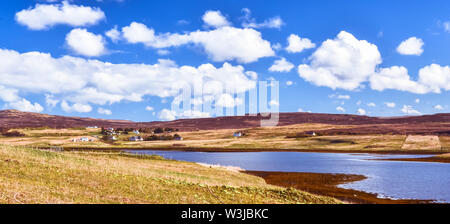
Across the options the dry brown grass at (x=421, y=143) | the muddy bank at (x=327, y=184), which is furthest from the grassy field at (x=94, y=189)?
the dry brown grass at (x=421, y=143)

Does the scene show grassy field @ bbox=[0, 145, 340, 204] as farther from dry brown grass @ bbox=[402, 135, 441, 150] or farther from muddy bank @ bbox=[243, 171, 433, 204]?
dry brown grass @ bbox=[402, 135, 441, 150]

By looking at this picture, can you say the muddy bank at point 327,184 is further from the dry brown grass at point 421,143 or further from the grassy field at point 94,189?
the dry brown grass at point 421,143

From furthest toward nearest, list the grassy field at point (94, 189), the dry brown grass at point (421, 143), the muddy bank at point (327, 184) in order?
the dry brown grass at point (421, 143) < the muddy bank at point (327, 184) < the grassy field at point (94, 189)

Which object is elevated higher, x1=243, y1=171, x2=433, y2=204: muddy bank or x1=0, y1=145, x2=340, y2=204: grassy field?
x1=0, y1=145, x2=340, y2=204: grassy field

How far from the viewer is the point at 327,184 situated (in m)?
50.5

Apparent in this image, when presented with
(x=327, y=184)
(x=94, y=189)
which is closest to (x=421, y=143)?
(x=327, y=184)

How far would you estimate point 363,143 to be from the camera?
482ft

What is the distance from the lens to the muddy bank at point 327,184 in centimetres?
Result: 3722

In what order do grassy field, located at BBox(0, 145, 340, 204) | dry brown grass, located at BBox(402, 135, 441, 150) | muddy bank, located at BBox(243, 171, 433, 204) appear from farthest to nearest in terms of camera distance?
1. dry brown grass, located at BBox(402, 135, 441, 150)
2. muddy bank, located at BBox(243, 171, 433, 204)
3. grassy field, located at BBox(0, 145, 340, 204)

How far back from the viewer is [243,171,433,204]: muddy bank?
1465 inches

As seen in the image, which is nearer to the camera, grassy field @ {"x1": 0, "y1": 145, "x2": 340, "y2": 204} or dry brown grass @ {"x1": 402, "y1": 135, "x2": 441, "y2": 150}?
grassy field @ {"x1": 0, "y1": 145, "x2": 340, "y2": 204}

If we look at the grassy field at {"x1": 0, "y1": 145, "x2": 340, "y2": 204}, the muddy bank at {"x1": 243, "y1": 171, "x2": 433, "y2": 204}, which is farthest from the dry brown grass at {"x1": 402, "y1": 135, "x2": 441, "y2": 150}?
the grassy field at {"x1": 0, "y1": 145, "x2": 340, "y2": 204}
